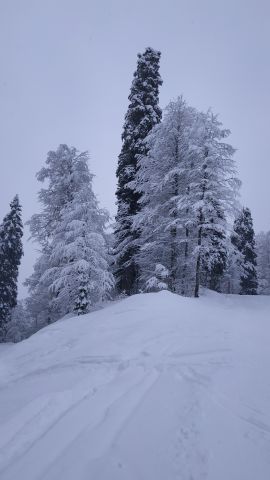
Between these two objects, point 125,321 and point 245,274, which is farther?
point 245,274

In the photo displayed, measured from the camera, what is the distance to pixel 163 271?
14578 mm

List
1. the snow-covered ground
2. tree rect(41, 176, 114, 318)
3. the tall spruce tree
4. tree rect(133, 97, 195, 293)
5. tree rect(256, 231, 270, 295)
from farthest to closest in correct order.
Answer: tree rect(256, 231, 270, 295)
the tall spruce tree
tree rect(133, 97, 195, 293)
tree rect(41, 176, 114, 318)
the snow-covered ground

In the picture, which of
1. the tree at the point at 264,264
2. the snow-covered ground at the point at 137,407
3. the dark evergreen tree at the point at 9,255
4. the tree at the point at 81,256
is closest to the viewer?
the snow-covered ground at the point at 137,407

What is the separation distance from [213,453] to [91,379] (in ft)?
8.11

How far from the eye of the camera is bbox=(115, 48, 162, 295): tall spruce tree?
18.3 metres

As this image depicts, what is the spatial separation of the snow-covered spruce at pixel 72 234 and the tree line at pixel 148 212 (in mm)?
58

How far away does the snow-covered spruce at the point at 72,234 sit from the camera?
1485cm

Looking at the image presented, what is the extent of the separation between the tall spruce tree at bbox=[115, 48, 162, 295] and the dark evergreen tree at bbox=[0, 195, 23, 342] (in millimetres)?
12466

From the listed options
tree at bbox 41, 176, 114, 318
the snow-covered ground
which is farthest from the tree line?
the snow-covered ground

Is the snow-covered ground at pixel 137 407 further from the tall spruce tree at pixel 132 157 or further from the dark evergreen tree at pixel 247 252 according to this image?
the dark evergreen tree at pixel 247 252

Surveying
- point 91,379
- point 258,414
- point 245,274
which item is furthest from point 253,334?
point 245,274

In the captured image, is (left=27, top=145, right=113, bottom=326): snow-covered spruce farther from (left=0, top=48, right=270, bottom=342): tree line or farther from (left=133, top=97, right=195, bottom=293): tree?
(left=133, top=97, right=195, bottom=293): tree

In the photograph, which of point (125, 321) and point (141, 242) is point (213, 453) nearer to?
point (125, 321)

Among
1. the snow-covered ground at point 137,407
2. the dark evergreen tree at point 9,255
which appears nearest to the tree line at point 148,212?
the snow-covered ground at point 137,407
